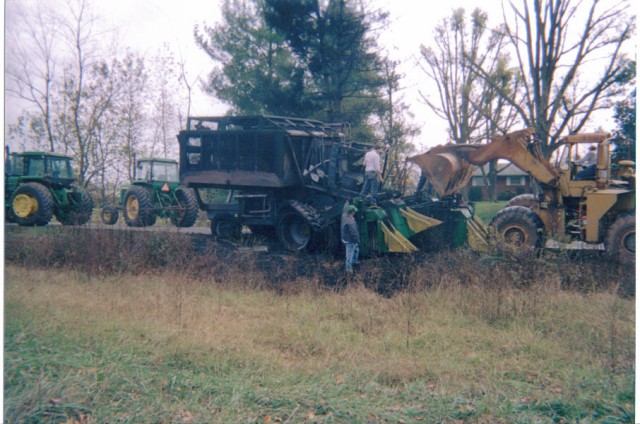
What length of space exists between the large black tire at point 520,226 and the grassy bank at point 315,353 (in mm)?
2837

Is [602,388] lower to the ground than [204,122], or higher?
lower

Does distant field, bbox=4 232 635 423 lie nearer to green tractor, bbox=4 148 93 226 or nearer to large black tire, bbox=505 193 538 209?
large black tire, bbox=505 193 538 209

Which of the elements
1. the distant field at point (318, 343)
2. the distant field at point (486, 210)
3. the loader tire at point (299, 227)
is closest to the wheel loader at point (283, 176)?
the loader tire at point (299, 227)

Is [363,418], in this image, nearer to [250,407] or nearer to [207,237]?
[250,407]

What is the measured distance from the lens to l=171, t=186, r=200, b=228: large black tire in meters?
15.8

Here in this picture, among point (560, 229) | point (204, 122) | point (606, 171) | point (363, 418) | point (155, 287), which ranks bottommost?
point (363, 418)

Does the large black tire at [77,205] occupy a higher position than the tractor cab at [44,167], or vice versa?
the tractor cab at [44,167]

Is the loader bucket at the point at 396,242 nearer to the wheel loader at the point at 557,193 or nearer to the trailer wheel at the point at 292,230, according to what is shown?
the wheel loader at the point at 557,193

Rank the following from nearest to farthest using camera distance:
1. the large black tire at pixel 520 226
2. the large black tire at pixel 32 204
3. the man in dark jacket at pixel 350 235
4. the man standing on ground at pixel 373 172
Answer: the man in dark jacket at pixel 350 235, the large black tire at pixel 520 226, the man standing on ground at pixel 373 172, the large black tire at pixel 32 204

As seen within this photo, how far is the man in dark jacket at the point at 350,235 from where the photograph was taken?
394 inches

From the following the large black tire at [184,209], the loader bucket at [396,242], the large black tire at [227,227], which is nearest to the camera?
the loader bucket at [396,242]

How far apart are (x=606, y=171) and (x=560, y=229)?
1399mm

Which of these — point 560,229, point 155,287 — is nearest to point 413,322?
point 155,287

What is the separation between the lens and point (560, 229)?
10.8 meters
